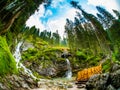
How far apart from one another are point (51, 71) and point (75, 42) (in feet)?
138

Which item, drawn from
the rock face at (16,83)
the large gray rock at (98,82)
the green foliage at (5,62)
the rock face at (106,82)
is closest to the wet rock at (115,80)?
the rock face at (106,82)

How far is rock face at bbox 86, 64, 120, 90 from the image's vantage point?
59.9ft

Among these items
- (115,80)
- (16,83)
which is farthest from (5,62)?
(115,80)

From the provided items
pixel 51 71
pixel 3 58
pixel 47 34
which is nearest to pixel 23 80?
pixel 3 58

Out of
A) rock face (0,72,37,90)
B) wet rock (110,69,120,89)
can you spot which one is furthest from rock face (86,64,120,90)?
rock face (0,72,37,90)

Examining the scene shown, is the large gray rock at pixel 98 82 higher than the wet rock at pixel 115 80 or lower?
lower

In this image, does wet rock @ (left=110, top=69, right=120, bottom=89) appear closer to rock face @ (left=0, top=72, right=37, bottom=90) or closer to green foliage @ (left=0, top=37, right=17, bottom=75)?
rock face @ (left=0, top=72, right=37, bottom=90)

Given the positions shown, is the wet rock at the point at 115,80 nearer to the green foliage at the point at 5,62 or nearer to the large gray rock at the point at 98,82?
the large gray rock at the point at 98,82

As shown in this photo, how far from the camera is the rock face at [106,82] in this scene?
1825cm

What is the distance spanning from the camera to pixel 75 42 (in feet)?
320

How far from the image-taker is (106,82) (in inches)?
789

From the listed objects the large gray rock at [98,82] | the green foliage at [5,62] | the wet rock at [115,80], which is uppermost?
the green foliage at [5,62]

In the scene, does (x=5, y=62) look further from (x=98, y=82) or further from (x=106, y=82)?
(x=106, y=82)

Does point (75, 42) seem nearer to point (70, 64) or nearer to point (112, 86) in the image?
point (70, 64)
